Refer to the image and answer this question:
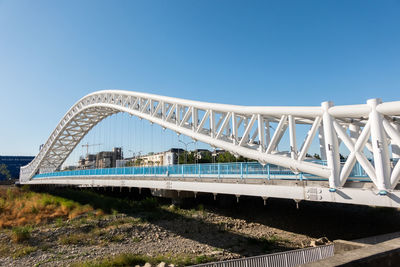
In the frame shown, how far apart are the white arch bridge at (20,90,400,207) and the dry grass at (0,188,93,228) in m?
8.59

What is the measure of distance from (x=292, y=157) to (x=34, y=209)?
3378 cm

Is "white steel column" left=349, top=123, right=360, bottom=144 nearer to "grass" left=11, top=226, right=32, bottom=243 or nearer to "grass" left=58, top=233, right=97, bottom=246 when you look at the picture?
"grass" left=58, top=233, right=97, bottom=246

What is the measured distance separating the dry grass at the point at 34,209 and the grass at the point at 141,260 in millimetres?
15156

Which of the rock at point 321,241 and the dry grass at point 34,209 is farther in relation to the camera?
the dry grass at point 34,209

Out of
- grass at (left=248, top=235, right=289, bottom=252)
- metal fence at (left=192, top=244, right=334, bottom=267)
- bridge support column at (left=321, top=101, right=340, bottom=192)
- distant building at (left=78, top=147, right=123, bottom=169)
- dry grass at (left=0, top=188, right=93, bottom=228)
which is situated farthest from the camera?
distant building at (left=78, top=147, right=123, bottom=169)

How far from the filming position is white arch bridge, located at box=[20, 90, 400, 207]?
865 centimetres

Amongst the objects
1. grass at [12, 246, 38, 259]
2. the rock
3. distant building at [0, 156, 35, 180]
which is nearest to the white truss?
the rock

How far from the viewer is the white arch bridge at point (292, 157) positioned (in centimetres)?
865

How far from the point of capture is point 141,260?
55.6ft

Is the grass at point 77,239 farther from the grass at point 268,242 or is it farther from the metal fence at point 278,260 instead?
the metal fence at point 278,260

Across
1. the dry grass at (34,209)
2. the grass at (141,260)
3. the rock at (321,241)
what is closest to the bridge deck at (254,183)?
the grass at (141,260)

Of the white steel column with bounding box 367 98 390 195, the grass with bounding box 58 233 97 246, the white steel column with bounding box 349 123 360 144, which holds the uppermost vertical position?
the white steel column with bounding box 349 123 360 144

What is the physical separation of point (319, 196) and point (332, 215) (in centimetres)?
1681

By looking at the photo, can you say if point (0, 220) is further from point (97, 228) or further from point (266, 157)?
point (266, 157)
